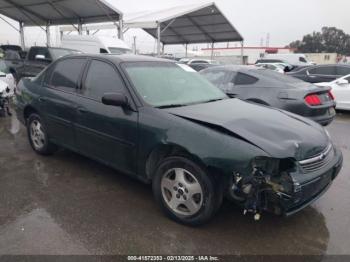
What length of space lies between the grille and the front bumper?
0.05 meters

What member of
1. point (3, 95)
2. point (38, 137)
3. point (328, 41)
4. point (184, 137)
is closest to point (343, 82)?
point (184, 137)

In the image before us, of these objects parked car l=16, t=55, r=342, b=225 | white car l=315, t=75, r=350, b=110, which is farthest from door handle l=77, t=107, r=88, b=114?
white car l=315, t=75, r=350, b=110

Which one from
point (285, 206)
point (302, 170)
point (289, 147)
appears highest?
point (289, 147)

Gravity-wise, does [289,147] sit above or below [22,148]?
above

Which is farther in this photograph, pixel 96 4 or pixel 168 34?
pixel 168 34

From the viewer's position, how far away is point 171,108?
3500 mm

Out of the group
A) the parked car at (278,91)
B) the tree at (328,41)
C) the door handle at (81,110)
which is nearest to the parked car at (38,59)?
the parked car at (278,91)

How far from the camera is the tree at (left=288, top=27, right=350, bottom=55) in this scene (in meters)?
83.9

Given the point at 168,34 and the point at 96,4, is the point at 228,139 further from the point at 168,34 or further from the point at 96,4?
the point at 168,34

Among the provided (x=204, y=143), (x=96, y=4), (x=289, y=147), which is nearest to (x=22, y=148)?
(x=204, y=143)

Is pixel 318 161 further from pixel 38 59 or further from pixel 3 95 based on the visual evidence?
pixel 38 59

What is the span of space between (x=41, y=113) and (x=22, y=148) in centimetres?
114

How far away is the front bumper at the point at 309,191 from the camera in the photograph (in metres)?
2.77

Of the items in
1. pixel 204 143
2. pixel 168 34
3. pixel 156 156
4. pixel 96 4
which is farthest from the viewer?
pixel 168 34
